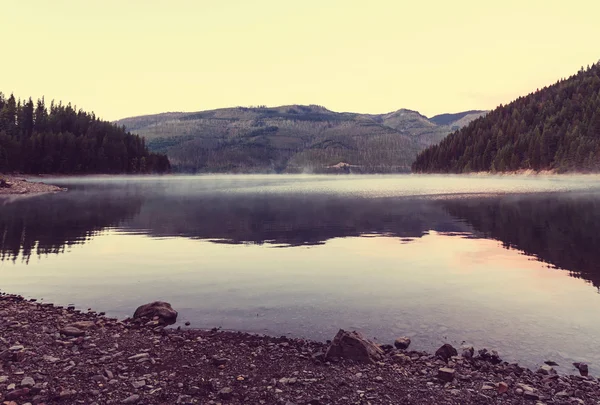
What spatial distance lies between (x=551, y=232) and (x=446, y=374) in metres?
33.7

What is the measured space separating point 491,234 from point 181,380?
34.5 metres

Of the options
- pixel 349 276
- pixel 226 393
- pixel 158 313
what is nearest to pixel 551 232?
pixel 349 276

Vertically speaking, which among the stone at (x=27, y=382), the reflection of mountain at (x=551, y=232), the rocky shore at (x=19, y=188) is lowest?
the stone at (x=27, y=382)

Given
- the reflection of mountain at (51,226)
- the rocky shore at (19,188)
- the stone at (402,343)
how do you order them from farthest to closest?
the rocky shore at (19,188), the reflection of mountain at (51,226), the stone at (402,343)

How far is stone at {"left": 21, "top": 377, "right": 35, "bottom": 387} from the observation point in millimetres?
9719

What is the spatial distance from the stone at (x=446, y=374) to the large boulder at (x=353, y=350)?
5.93 ft

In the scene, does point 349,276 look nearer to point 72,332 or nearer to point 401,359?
point 401,359

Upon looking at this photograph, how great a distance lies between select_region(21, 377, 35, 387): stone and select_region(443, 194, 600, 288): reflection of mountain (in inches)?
888

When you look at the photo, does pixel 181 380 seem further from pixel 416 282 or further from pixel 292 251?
pixel 292 251

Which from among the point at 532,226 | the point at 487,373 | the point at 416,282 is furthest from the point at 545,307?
the point at 532,226

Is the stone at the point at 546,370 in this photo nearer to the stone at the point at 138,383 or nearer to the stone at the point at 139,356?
the stone at the point at 138,383

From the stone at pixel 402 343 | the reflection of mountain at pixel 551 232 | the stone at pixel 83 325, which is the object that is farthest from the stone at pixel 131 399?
the reflection of mountain at pixel 551 232

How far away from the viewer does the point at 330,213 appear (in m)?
60.2

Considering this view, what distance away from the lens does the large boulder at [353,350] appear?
466 inches
